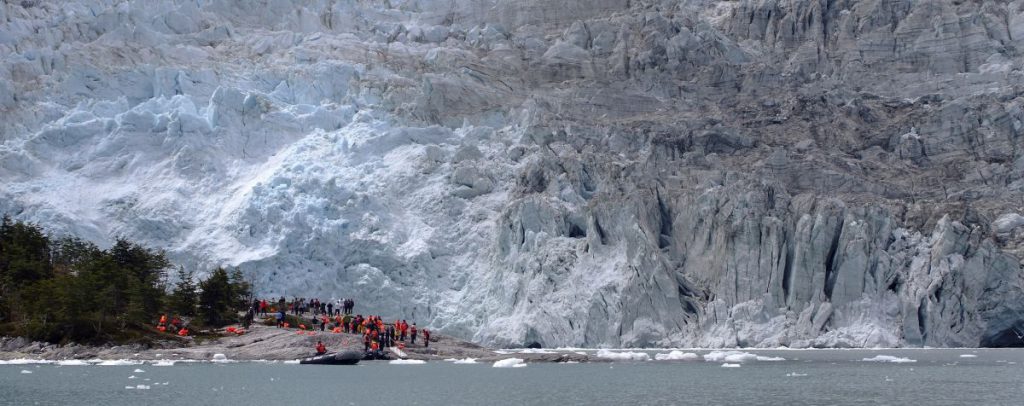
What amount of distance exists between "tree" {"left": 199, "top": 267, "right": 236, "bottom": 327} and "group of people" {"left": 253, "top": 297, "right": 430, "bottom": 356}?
85.7 inches

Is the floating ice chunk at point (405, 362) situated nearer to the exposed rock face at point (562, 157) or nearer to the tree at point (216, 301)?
the tree at point (216, 301)

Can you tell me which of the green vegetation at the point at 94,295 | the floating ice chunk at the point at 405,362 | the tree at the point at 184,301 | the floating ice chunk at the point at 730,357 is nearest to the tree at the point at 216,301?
the green vegetation at the point at 94,295

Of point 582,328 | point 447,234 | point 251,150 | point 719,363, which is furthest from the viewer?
point 251,150

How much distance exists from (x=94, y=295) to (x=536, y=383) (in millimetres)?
19010

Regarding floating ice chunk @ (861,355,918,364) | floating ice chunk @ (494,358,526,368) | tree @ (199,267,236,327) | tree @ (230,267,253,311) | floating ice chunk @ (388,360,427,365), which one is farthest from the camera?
tree @ (230,267,253,311)

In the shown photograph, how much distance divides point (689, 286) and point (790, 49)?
85.1 feet

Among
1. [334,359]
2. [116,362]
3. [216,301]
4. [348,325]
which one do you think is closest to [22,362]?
[116,362]

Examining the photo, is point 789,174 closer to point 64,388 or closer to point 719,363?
point 719,363

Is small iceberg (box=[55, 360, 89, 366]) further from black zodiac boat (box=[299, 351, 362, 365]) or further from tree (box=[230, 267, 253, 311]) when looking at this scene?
tree (box=[230, 267, 253, 311])

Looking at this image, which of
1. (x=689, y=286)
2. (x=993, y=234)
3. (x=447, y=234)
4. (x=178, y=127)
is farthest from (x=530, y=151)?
(x=993, y=234)

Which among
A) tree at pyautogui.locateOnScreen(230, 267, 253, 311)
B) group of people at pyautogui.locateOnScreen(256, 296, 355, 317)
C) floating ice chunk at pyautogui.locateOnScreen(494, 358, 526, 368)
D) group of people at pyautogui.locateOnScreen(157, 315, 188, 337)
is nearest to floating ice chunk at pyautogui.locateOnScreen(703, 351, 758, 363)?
floating ice chunk at pyautogui.locateOnScreen(494, 358, 526, 368)

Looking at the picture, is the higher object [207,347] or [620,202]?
[620,202]

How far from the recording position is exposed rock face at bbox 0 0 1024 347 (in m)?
57.6

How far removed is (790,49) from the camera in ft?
260
